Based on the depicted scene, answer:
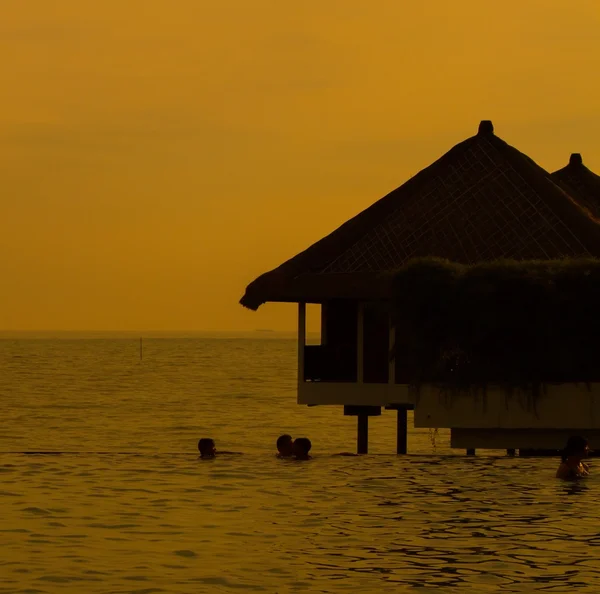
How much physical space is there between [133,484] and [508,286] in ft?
25.2

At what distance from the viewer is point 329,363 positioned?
35.0 metres

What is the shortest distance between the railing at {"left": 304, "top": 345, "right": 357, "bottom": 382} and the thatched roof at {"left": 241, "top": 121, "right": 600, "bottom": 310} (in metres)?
1.08

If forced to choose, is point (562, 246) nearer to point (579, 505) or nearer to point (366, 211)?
point (366, 211)

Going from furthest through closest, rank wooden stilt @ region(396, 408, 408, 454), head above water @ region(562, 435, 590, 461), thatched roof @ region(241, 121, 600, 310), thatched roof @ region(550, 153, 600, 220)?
thatched roof @ region(550, 153, 600, 220)
wooden stilt @ region(396, 408, 408, 454)
thatched roof @ region(241, 121, 600, 310)
head above water @ region(562, 435, 590, 461)

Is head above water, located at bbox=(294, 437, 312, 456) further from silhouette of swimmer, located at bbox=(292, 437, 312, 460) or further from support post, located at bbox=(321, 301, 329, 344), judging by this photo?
support post, located at bbox=(321, 301, 329, 344)

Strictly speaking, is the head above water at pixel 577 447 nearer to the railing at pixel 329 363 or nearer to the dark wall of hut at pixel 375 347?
the dark wall of hut at pixel 375 347

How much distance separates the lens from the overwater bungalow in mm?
31797

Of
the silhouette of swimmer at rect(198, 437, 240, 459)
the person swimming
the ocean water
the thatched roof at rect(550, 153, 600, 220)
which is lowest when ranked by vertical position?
the ocean water

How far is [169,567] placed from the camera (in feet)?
68.9

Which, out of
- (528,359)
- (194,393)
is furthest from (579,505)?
(194,393)

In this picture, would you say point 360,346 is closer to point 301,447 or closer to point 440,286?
point 440,286

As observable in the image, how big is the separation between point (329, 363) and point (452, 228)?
3569mm

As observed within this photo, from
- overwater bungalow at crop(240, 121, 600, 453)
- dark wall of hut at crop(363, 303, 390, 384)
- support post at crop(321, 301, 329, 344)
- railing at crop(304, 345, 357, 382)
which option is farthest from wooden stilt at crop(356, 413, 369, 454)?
dark wall of hut at crop(363, 303, 390, 384)

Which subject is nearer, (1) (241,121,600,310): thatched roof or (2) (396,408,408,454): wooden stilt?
(1) (241,121,600,310): thatched roof
